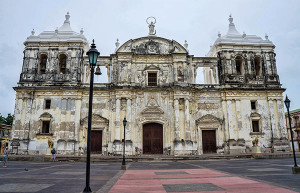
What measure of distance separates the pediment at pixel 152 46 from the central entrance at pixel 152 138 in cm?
817

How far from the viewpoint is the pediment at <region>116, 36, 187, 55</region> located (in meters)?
25.5

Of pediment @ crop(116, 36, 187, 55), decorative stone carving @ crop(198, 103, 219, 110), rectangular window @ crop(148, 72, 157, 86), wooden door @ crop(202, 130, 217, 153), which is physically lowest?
wooden door @ crop(202, 130, 217, 153)

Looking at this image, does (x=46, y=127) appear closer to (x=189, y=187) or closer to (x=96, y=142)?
(x=96, y=142)

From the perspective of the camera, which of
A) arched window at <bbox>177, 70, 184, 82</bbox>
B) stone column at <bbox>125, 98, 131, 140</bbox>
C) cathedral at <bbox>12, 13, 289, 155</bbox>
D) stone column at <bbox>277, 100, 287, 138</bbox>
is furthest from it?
arched window at <bbox>177, 70, 184, 82</bbox>

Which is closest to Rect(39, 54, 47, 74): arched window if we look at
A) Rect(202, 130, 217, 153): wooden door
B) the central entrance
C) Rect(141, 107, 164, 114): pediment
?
Rect(141, 107, 164, 114): pediment

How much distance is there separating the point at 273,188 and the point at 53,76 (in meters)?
23.3

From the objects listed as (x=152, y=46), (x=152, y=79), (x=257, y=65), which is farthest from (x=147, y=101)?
(x=257, y=65)

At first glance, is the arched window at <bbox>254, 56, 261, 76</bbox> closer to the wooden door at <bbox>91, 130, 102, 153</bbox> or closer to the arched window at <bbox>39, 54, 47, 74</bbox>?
the wooden door at <bbox>91, 130, 102, 153</bbox>

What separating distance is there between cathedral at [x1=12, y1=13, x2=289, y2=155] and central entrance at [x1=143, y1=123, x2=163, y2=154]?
4.0 inches

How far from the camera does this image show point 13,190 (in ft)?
22.7

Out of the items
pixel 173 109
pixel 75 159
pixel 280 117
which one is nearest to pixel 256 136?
pixel 280 117

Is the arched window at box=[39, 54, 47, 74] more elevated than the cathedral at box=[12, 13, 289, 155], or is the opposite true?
the arched window at box=[39, 54, 47, 74]

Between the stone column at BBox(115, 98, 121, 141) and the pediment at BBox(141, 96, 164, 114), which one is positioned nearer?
the stone column at BBox(115, 98, 121, 141)

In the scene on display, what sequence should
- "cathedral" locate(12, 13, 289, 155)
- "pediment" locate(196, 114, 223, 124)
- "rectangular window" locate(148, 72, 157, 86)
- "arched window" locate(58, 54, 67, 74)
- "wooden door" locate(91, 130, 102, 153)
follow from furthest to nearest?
"arched window" locate(58, 54, 67, 74)
"rectangular window" locate(148, 72, 157, 86)
"pediment" locate(196, 114, 223, 124)
"wooden door" locate(91, 130, 102, 153)
"cathedral" locate(12, 13, 289, 155)
